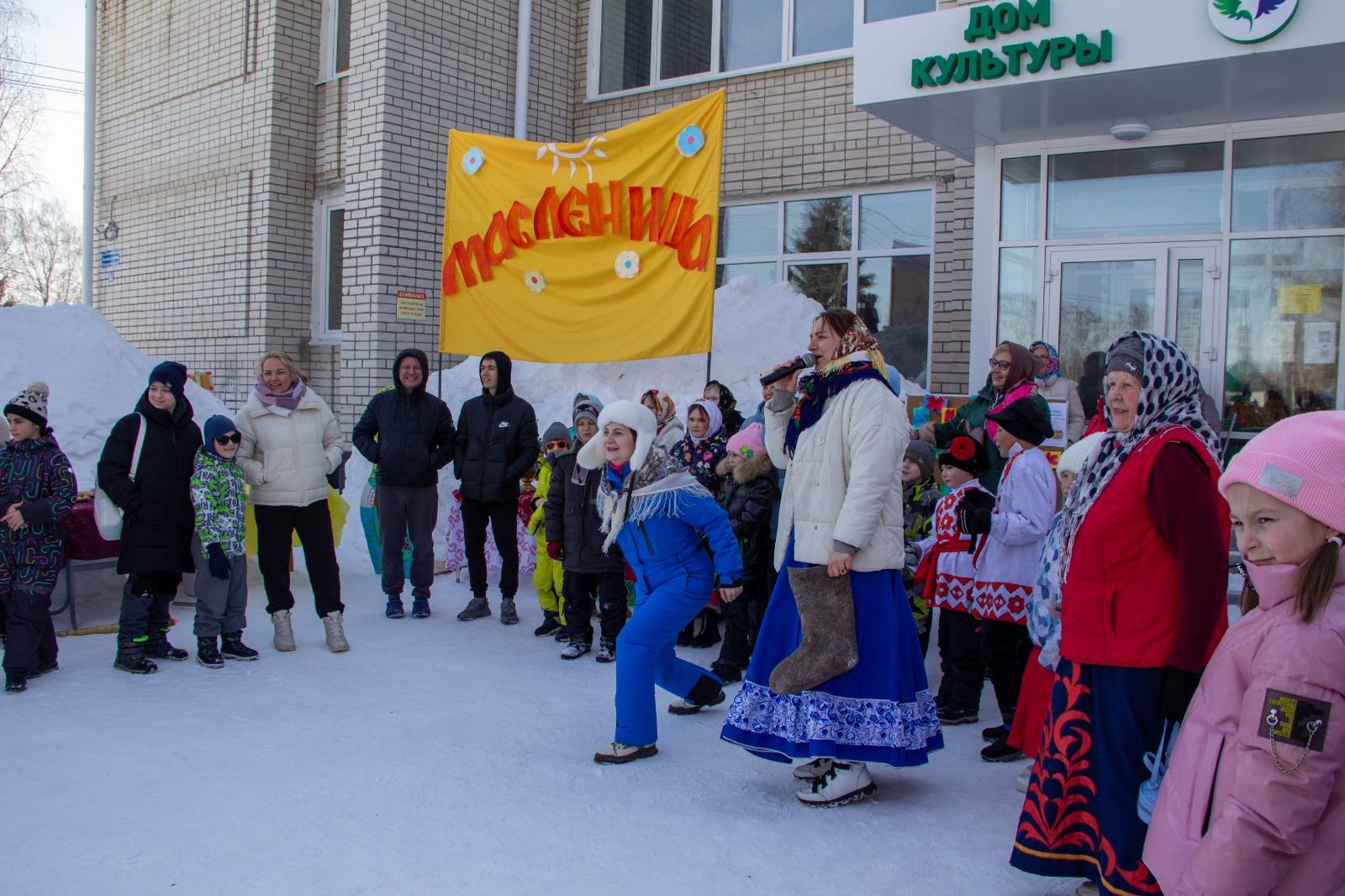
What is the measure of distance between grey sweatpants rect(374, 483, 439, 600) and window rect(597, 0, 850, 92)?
637cm

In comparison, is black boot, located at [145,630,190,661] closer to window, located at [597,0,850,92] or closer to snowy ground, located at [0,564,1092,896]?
snowy ground, located at [0,564,1092,896]

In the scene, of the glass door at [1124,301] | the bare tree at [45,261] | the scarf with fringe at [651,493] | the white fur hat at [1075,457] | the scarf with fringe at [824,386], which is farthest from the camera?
the bare tree at [45,261]

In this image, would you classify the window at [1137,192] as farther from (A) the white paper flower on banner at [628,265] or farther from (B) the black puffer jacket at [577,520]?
(B) the black puffer jacket at [577,520]

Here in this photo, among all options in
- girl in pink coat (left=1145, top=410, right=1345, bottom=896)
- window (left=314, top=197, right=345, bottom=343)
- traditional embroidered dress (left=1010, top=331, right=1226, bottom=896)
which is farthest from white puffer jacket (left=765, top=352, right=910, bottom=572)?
window (left=314, top=197, right=345, bottom=343)

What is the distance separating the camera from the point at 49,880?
3340 mm

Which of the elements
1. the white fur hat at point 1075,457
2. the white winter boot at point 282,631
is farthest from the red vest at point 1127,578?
the white winter boot at point 282,631

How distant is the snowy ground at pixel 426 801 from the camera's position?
3371mm

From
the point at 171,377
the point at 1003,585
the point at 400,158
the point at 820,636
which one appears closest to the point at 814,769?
the point at 820,636

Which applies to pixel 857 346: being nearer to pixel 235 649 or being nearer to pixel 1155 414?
pixel 1155 414

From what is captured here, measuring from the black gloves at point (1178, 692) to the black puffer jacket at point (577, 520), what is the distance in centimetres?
386

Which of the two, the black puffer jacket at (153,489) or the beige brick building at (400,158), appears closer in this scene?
the black puffer jacket at (153,489)

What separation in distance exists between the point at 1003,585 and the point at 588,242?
15.0 feet

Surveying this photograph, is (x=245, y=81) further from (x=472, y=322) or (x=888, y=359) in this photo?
(x=888, y=359)

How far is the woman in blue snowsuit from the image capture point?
177 inches
